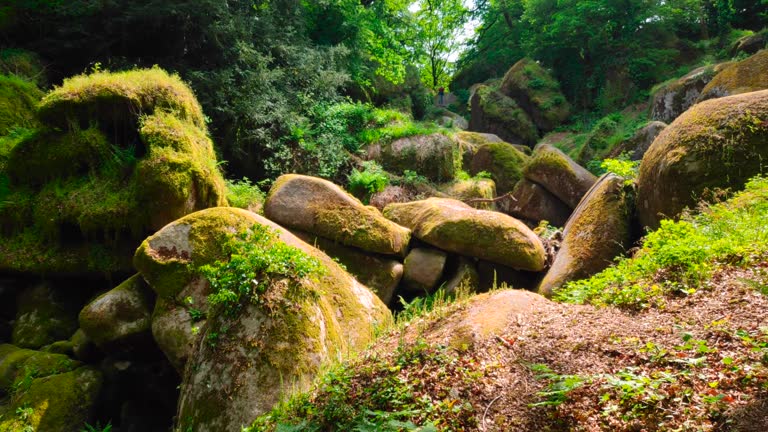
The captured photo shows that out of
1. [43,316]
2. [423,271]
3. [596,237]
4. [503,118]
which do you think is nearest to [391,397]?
[423,271]

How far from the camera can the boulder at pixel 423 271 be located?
7809 millimetres

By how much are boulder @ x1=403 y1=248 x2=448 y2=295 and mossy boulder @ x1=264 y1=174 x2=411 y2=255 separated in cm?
38

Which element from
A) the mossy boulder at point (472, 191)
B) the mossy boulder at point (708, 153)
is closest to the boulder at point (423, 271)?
the mossy boulder at point (708, 153)

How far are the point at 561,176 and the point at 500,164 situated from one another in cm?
329

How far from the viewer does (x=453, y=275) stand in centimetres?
810

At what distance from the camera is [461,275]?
25.9 feet

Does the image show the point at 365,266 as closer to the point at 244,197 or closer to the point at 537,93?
the point at 244,197

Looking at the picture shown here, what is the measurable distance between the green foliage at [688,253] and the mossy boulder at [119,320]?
554 centimetres

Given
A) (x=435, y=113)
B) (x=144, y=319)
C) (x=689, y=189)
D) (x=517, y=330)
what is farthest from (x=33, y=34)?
(x=435, y=113)

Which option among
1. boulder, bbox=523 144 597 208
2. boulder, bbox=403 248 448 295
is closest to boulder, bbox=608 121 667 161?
boulder, bbox=523 144 597 208

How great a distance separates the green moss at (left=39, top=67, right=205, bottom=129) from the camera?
7410mm

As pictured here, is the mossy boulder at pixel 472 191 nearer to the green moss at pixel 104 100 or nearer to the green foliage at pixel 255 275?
the green moss at pixel 104 100

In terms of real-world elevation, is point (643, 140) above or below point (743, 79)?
below

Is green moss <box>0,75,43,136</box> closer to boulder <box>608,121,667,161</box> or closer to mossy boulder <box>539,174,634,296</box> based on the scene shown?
mossy boulder <box>539,174,634,296</box>
